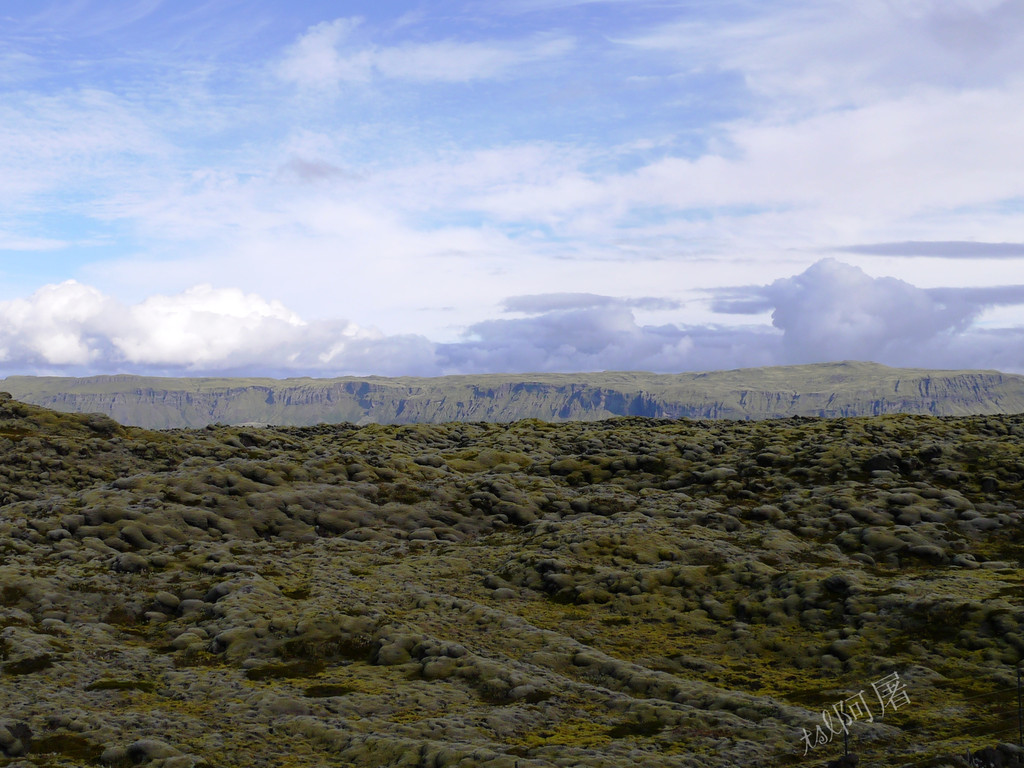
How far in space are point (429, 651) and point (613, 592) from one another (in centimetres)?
1120

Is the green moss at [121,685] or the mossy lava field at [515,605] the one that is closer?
the mossy lava field at [515,605]

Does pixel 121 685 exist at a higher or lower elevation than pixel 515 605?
lower

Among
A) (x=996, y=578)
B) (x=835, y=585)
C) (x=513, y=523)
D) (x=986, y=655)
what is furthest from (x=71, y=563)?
(x=996, y=578)

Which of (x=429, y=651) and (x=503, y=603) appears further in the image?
(x=503, y=603)

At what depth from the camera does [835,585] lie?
3359 centimetres

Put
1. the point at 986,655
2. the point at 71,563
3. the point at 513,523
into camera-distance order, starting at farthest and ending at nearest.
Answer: the point at 513,523
the point at 71,563
the point at 986,655

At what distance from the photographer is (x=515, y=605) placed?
1401 inches

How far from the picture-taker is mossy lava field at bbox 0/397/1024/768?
859 inches

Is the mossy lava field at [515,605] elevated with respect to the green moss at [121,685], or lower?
elevated

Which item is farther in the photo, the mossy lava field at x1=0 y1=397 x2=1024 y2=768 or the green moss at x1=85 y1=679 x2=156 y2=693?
the green moss at x1=85 y1=679 x2=156 y2=693

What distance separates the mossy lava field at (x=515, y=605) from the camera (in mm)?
21828

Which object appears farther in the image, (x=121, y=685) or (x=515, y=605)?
(x=515, y=605)

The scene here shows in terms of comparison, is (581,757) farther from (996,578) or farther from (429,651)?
(996,578)

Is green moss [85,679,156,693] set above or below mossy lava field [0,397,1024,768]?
below
